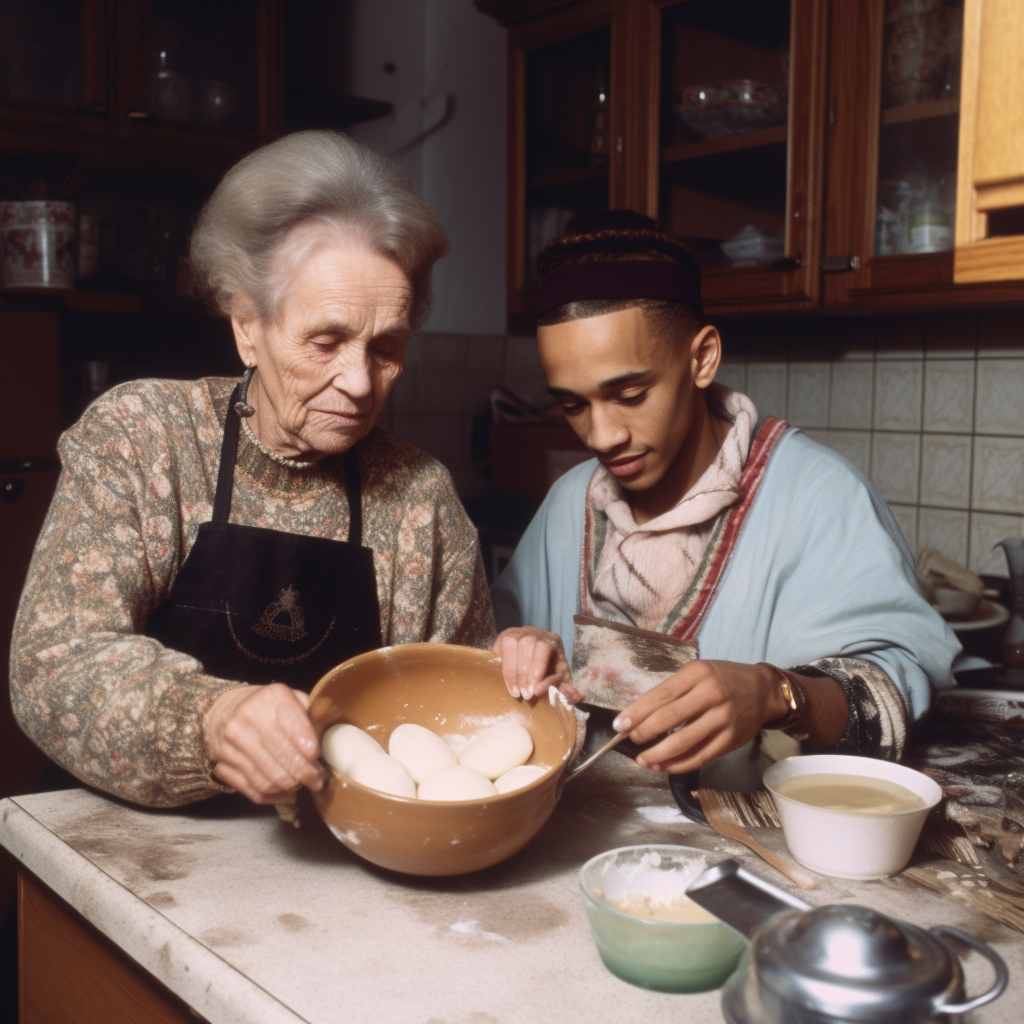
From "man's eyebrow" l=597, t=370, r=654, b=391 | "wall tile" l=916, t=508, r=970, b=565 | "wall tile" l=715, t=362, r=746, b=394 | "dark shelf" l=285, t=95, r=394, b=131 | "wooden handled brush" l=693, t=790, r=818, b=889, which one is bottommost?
"wooden handled brush" l=693, t=790, r=818, b=889

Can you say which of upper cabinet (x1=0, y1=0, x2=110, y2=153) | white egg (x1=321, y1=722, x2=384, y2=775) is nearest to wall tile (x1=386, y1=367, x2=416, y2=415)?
upper cabinet (x1=0, y1=0, x2=110, y2=153)

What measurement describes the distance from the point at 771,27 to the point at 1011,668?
161 cm

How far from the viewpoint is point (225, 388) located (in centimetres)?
143

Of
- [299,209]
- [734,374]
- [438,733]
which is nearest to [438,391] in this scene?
[734,374]

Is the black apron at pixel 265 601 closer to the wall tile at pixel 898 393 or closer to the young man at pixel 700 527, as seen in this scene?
the young man at pixel 700 527

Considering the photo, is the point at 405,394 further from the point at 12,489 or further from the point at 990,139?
the point at 990,139

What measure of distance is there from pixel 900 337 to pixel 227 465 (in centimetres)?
189

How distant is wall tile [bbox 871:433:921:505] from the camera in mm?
2645

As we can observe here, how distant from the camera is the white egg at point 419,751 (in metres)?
1.02

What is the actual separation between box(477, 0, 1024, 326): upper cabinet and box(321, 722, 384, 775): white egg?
1573 mm

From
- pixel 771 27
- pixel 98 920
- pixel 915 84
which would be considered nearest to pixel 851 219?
pixel 915 84

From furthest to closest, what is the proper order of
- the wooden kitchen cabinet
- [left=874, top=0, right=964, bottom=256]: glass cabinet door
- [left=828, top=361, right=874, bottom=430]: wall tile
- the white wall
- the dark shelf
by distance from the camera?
the white wall → the dark shelf → [left=828, top=361, right=874, bottom=430]: wall tile → [left=874, top=0, right=964, bottom=256]: glass cabinet door → the wooden kitchen cabinet

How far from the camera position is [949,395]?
2.55 meters

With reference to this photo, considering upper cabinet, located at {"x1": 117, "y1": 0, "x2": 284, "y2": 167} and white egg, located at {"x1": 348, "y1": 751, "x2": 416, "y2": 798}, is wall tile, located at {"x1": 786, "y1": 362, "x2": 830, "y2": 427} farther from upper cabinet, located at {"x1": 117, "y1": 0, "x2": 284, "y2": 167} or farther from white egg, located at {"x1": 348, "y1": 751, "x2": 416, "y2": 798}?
A: white egg, located at {"x1": 348, "y1": 751, "x2": 416, "y2": 798}
